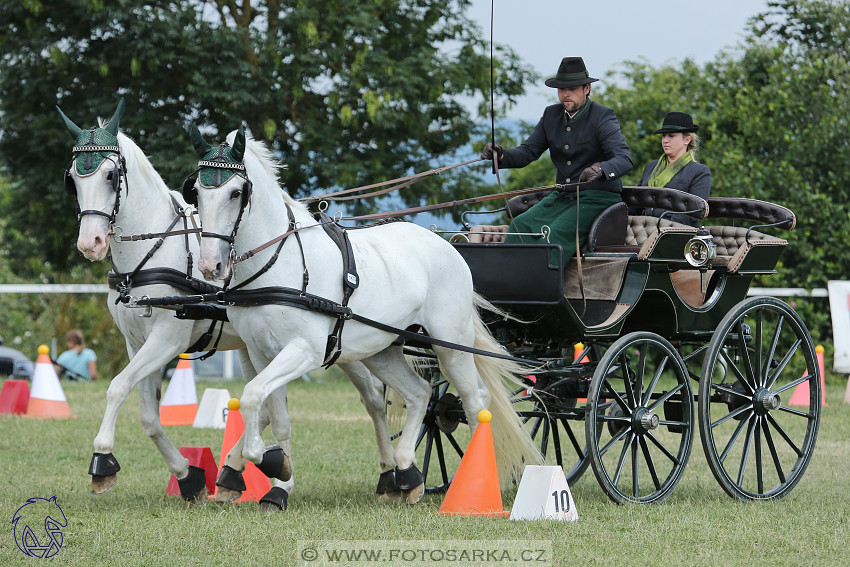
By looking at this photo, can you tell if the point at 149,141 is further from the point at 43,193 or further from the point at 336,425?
the point at 336,425

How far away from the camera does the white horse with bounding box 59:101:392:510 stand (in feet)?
19.4

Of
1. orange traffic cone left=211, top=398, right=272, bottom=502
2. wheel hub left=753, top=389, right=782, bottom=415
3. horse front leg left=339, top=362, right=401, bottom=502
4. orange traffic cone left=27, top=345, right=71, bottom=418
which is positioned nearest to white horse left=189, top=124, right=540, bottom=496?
horse front leg left=339, top=362, right=401, bottom=502

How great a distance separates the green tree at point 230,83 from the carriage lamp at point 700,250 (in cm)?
857

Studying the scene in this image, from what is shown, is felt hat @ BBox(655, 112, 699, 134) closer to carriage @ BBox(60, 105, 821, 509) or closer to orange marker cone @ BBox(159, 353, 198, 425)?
carriage @ BBox(60, 105, 821, 509)

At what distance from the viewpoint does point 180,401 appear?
1124cm

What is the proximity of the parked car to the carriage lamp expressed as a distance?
1017 centimetres

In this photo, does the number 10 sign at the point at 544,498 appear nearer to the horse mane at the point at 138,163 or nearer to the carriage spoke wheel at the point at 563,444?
the carriage spoke wheel at the point at 563,444

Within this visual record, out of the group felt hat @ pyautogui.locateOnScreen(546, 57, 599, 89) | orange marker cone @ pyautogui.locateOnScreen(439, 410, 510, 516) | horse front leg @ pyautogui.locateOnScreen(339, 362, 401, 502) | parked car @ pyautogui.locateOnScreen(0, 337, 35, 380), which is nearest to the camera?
orange marker cone @ pyautogui.locateOnScreen(439, 410, 510, 516)

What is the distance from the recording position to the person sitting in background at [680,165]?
761cm

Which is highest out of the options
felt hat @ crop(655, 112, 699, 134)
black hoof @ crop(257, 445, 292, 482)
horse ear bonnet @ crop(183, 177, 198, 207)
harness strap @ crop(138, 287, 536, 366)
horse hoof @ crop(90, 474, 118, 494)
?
felt hat @ crop(655, 112, 699, 134)

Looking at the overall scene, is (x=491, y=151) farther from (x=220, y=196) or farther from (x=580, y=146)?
(x=220, y=196)

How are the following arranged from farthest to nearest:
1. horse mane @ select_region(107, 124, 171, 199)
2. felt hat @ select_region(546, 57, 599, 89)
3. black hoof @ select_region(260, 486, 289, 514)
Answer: felt hat @ select_region(546, 57, 599, 89) < horse mane @ select_region(107, 124, 171, 199) < black hoof @ select_region(260, 486, 289, 514)

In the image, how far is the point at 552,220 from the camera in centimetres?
686

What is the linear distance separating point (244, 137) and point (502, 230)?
2.26m
